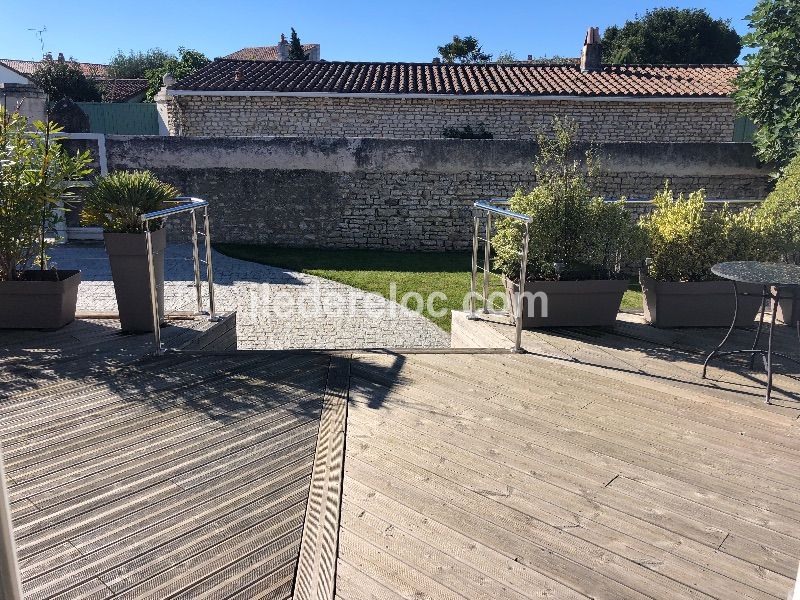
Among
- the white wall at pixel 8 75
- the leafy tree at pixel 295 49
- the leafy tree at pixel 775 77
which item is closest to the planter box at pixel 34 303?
the leafy tree at pixel 775 77

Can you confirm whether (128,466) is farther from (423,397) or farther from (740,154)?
(740,154)

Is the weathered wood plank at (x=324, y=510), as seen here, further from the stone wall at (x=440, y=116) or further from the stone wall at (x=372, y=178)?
the stone wall at (x=440, y=116)

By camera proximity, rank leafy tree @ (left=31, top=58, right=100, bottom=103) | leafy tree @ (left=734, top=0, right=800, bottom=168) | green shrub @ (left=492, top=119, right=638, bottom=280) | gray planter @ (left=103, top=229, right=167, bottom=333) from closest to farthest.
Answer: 1. gray planter @ (left=103, top=229, right=167, bottom=333)
2. green shrub @ (left=492, top=119, right=638, bottom=280)
3. leafy tree @ (left=734, top=0, right=800, bottom=168)
4. leafy tree @ (left=31, top=58, right=100, bottom=103)

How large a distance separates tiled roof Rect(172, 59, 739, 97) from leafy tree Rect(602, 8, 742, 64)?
18.2 m

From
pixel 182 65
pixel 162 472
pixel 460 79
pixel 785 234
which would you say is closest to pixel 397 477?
pixel 162 472

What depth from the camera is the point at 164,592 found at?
6.69 ft

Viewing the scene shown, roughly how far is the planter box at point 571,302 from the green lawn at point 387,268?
231 centimetres

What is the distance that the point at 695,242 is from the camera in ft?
16.4

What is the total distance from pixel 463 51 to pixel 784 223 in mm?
33601

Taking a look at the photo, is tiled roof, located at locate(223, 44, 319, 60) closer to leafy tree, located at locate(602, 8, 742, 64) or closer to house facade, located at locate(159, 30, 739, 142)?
leafy tree, located at locate(602, 8, 742, 64)

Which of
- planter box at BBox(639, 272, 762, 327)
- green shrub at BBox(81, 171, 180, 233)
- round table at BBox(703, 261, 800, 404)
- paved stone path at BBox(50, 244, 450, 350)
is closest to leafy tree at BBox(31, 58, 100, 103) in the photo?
paved stone path at BBox(50, 244, 450, 350)

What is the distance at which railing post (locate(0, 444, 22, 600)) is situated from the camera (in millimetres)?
903

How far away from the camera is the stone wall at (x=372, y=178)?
10.9 m

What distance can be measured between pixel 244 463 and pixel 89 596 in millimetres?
925
